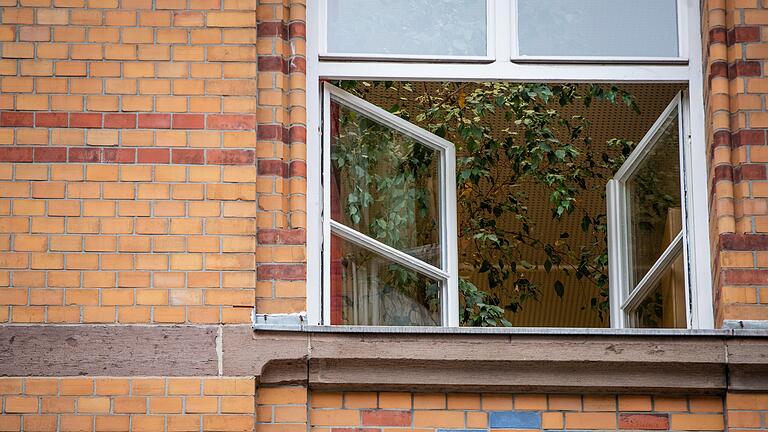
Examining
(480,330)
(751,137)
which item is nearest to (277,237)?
(480,330)

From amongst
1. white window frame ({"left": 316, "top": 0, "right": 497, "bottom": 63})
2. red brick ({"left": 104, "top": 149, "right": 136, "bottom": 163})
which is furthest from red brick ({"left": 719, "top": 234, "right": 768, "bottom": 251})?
red brick ({"left": 104, "top": 149, "right": 136, "bottom": 163})

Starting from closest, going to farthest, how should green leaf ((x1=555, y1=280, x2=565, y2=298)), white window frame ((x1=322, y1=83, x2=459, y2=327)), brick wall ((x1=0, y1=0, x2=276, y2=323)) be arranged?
brick wall ((x1=0, y1=0, x2=276, y2=323)) → white window frame ((x1=322, y1=83, x2=459, y2=327)) → green leaf ((x1=555, y1=280, x2=565, y2=298))

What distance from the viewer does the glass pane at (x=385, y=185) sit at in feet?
19.3

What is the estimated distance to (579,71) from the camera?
594 cm

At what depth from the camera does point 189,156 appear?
214 inches

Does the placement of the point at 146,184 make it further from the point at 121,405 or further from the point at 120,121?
the point at 121,405

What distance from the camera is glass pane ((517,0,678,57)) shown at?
19.6 ft

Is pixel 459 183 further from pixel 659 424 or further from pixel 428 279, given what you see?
pixel 659 424

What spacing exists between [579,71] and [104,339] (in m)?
2.50

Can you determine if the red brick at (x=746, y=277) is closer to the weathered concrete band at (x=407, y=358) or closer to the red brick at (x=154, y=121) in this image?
the weathered concrete band at (x=407, y=358)

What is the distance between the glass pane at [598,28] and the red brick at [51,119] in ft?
6.96

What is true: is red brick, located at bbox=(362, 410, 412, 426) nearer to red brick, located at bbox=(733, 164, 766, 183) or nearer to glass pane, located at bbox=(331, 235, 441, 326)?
glass pane, located at bbox=(331, 235, 441, 326)

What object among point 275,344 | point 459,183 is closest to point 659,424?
point 275,344

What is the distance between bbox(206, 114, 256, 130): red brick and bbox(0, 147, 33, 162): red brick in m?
0.77
